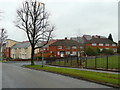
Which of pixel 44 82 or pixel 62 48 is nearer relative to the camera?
pixel 44 82

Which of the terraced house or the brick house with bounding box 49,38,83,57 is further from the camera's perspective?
the terraced house

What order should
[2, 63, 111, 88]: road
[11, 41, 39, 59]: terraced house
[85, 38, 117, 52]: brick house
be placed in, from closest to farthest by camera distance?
[2, 63, 111, 88]: road → [85, 38, 117, 52]: brick house → [11, 41, 39, 59]: terraced house

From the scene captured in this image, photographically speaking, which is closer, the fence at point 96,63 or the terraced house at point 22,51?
the fence at point 96,63

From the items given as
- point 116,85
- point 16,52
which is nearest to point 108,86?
point 116,85

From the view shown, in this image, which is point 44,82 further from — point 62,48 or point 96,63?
point 62,48

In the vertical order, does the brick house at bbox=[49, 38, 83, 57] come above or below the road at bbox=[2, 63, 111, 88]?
above

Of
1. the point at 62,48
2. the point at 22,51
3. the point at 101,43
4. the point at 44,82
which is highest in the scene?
the point at 101,43

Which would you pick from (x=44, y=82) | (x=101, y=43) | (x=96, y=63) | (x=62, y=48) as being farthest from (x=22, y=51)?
→ (x=44, y=82)

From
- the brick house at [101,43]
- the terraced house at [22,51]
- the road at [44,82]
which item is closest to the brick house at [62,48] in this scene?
the brick house at [101,43]

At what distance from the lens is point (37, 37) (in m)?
32.8

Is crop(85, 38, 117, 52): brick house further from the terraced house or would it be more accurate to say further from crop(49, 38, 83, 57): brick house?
the terraced house

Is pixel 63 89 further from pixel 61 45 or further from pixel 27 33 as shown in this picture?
pixel 61 45

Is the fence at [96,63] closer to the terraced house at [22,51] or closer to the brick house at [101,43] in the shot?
the brick house at [101,43]

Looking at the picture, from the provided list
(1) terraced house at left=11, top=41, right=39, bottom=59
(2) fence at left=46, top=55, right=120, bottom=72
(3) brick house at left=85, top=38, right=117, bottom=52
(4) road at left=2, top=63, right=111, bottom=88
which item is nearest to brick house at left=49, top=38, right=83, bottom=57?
(3) brick house at left=85, top=38, right=117, bottom=52
